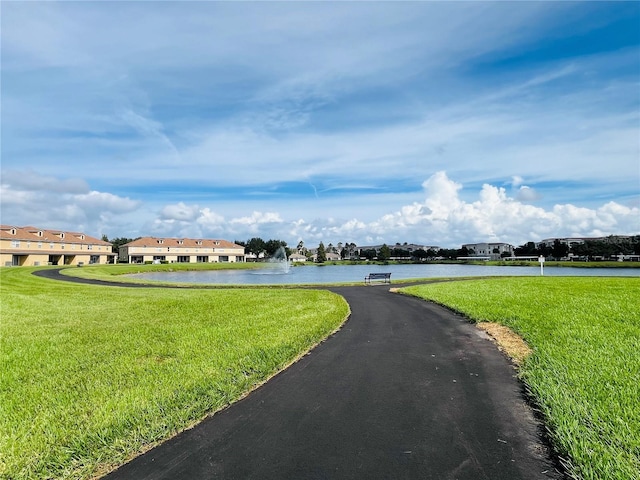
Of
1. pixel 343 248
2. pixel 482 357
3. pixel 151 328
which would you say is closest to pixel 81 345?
pixel 151 328

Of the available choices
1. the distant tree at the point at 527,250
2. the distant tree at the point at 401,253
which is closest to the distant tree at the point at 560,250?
the distant tree at the point at 527,250

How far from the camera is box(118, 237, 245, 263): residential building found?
89.5 metres

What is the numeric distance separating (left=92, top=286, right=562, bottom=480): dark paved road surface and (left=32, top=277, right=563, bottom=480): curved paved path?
1 centimetres

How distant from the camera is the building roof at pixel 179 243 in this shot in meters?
90.1

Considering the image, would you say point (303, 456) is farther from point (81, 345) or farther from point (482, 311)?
point (482, 311)

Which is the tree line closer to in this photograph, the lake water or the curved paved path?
the lake water

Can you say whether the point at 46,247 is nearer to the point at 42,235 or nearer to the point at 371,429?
the point at 42,235

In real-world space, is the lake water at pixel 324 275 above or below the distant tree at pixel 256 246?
below

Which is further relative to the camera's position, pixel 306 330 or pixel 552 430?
pixel 306 330

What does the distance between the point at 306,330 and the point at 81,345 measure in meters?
5.32

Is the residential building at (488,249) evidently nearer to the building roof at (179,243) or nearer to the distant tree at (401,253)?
the distant tree at (401,253)

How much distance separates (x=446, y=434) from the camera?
4465 millimetres

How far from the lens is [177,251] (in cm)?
9512

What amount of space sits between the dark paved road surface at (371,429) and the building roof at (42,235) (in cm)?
7388
